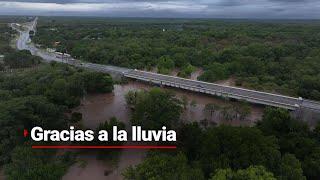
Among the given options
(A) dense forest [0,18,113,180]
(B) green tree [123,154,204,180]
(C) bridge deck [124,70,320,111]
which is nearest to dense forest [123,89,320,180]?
(B) green tree [123,154,204,180]

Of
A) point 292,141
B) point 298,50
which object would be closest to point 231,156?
point 292,141

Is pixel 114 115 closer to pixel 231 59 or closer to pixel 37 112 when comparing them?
pixel 37 112

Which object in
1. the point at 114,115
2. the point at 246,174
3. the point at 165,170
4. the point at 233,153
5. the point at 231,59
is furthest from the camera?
the point at 231,59

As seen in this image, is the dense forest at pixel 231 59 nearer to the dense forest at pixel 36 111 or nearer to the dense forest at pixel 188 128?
the dense forest at pixel 188 128

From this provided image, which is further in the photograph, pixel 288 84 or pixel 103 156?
pixel 288 84

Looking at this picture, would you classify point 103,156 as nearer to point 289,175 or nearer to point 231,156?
point 231,156

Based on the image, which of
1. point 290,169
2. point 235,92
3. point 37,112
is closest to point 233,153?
point 290,169

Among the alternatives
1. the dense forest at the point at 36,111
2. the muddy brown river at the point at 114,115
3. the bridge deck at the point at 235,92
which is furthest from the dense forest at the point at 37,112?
the bridge deck at the point at 235,92
